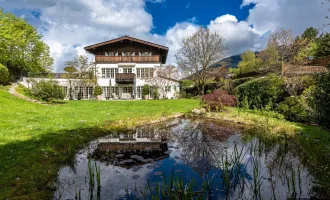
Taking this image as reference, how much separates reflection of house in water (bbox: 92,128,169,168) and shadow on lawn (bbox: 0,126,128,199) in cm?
83

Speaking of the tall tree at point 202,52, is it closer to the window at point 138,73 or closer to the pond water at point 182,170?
the window at point 138,73

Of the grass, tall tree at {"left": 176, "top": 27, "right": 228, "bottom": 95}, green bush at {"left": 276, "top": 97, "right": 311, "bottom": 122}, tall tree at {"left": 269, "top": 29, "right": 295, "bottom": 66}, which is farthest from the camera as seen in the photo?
tall tree at {"left": 176, "top": 27, "right": 228, "bottom": 95}

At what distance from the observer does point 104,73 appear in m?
33.5

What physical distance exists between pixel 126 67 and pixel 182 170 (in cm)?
3040

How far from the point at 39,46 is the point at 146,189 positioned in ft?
151

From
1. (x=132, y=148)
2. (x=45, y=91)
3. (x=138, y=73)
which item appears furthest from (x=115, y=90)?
(x=132, y=148)

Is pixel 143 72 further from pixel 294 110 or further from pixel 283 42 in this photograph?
pixel 294 110

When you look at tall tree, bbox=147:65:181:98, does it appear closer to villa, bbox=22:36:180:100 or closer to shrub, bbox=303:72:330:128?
villa, bbox=22:36:180:100

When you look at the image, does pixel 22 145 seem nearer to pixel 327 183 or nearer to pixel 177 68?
pixel 327 183

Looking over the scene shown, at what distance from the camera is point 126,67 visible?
3353 centimetres

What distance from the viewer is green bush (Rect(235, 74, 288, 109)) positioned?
1367 centimetres

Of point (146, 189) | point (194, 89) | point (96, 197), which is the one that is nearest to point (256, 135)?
point (146, 189)

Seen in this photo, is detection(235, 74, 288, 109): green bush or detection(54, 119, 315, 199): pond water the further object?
detection(235, 74, 288, 109): green bush

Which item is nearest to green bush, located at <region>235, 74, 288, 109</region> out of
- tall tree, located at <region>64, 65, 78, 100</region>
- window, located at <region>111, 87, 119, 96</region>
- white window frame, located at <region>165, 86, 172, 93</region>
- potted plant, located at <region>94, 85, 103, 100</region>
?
white window frame, located at <region>165, 86, 172, 93</region>
